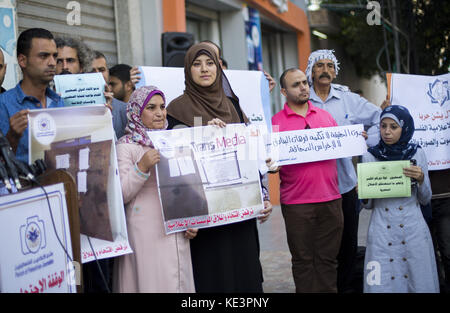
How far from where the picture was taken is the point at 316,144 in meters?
4.57

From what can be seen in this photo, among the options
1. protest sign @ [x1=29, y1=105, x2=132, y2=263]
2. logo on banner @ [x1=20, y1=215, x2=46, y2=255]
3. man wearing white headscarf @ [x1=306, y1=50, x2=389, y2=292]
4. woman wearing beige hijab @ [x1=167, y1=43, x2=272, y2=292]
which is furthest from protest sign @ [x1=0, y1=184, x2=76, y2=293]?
man wearing white headscarf @ [x1=306, y1=50, x2=389, y2=292]

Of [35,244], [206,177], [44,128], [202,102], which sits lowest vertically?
[35,244]

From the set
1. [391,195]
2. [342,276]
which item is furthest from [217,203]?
[342,276]

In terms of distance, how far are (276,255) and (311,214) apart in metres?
2.75

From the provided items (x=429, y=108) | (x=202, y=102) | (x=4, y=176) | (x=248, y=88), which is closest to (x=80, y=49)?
(x=202, y=102)

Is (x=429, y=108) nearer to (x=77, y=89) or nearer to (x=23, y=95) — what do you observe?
(x=77, y=89)

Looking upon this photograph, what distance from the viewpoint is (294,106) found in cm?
477

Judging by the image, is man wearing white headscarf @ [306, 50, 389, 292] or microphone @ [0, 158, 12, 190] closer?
microphone @ [0, 158, 12, 190]

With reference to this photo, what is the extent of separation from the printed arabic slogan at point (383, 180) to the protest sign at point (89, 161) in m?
1.86

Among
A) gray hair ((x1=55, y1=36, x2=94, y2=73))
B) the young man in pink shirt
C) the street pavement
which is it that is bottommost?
the street pavement

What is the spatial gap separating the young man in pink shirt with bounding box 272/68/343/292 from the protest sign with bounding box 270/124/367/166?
0.11 meters

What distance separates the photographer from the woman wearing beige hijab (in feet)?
12.3

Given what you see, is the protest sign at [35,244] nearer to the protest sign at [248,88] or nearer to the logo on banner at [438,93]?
the protest sign at [248,88]

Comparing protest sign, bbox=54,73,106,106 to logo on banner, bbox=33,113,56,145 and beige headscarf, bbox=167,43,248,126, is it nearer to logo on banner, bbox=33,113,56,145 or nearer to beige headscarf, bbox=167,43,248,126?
beige headscarf, bbox=167,43,248,126
